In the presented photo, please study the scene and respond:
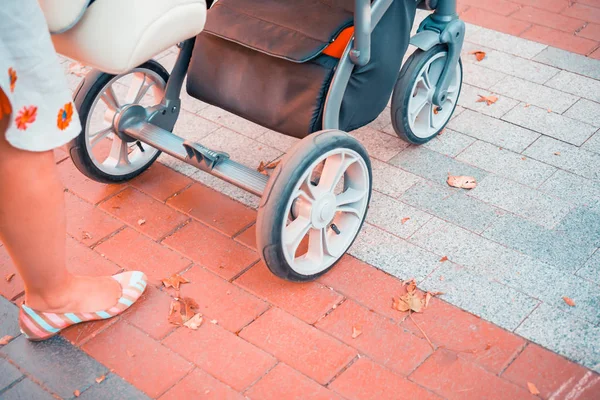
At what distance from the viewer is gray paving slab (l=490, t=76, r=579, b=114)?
12.3ft

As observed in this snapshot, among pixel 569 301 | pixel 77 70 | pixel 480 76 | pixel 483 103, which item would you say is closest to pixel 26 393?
pixel 569 301

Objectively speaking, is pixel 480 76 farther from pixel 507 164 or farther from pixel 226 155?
pixel 226 155

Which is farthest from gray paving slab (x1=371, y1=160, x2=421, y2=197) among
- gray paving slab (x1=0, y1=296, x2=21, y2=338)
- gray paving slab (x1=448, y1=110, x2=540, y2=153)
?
gray paving slab (x1=0, y1=296, x2=21, y2=338)

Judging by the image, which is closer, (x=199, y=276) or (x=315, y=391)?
(x=315, y=391)

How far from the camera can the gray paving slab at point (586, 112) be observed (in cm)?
364

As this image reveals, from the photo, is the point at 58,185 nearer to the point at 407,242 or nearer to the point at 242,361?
the point at 242,361

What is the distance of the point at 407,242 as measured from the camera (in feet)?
9.61

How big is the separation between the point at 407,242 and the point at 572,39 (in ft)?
6.91

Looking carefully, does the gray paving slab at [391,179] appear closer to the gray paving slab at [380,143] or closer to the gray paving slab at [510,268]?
the gray paving slab at [380,143]

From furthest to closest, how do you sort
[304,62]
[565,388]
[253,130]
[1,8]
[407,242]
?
[253,130] → [407,242] → [304,62] → [565,388] → [1,8]

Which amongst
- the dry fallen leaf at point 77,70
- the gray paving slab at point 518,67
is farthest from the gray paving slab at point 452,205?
the dry fallen leaf at point 77,70

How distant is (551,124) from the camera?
11.9ft

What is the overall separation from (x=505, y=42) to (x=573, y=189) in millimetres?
1398

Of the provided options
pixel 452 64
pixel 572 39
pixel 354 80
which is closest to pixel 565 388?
pixel 354 80
